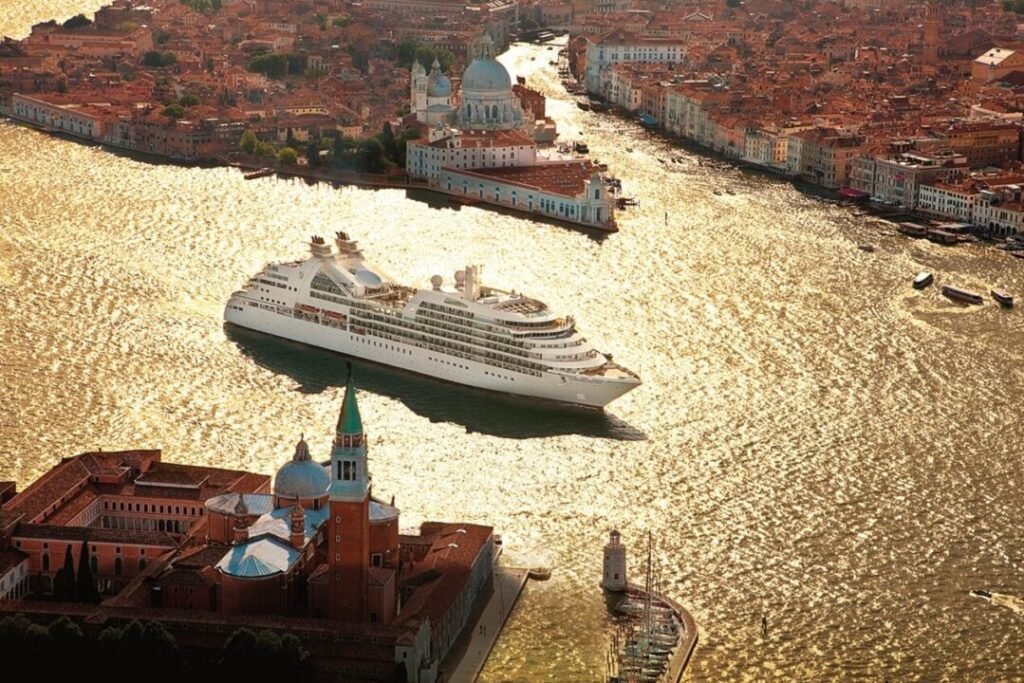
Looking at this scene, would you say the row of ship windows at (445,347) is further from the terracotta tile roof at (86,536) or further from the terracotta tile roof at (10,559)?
the terracotta tile roof at (10,559)

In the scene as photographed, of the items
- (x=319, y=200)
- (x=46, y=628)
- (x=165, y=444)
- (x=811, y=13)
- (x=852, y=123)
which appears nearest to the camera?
(x=46, y=628)

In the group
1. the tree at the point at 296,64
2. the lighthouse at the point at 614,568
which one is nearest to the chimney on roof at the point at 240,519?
the lighthouse at the point at 614,568

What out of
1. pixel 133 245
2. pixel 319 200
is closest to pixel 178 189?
pixel 319 200

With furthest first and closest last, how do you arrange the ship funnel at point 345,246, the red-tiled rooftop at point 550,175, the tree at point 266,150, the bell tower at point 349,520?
the tree at point 266,150, the red-tiled rooftop at point 550,175, the ship funnel at point 345,246, the bell tower at point 349,520

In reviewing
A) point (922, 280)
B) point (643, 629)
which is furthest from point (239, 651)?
point (922, 280)

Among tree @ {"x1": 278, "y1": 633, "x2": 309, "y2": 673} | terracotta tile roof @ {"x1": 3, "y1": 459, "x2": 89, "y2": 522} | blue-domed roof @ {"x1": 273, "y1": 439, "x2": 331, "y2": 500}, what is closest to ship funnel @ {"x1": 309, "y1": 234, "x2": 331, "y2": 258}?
terracotta tile roof @ {"x1": 3, "y1": 459, "x2": 89, "y2": 522}

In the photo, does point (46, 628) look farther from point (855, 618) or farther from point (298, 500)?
point (855, 618)
